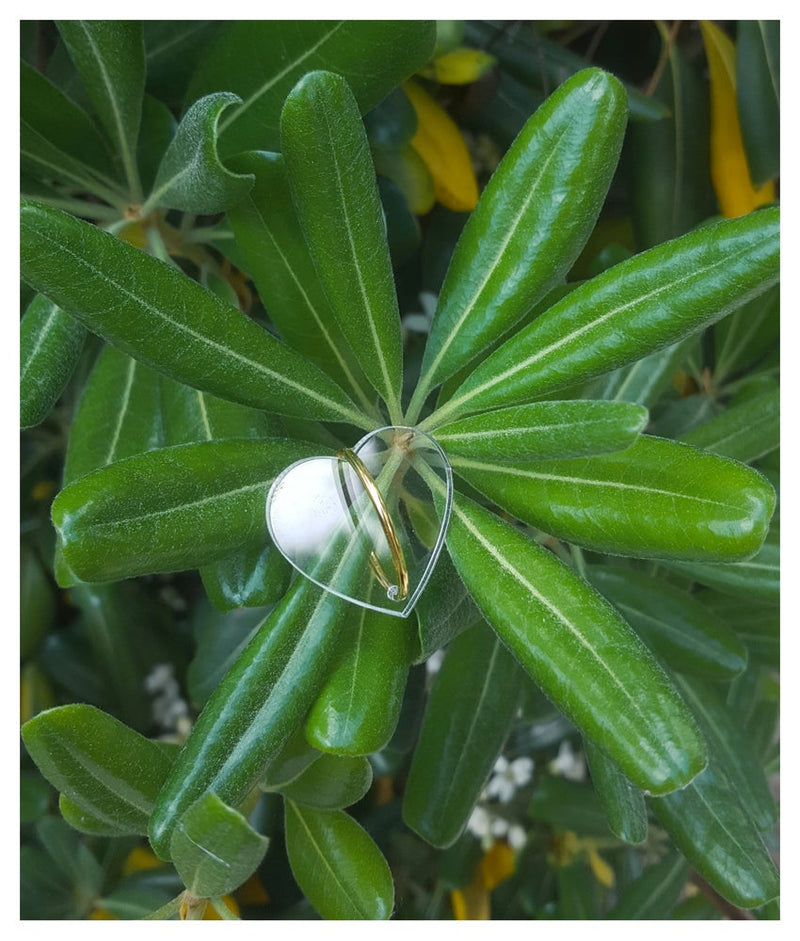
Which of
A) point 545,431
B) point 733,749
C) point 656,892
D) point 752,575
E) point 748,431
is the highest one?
point 545,431

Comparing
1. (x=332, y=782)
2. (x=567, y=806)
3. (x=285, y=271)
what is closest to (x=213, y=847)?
(x=332, y=782)

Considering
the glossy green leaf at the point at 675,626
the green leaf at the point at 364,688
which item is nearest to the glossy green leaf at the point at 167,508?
the green leaf at the point at 364,688

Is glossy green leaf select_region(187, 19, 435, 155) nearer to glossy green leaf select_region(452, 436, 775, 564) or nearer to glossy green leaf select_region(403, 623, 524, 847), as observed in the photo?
glossy green leaf select_region(452, 436, 775, 564)

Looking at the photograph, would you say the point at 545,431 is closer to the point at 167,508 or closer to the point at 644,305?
the point at 644,305

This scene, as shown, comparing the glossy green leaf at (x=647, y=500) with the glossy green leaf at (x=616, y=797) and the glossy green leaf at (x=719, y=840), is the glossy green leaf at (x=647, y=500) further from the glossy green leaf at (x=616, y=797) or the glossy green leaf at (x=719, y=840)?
the glossy green leaf at (x=719, y=840)

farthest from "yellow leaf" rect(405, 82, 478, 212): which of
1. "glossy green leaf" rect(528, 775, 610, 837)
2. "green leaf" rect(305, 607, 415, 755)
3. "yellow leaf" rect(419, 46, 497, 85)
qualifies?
"glossy green leaf" rect(528, 775, 610, 837)
